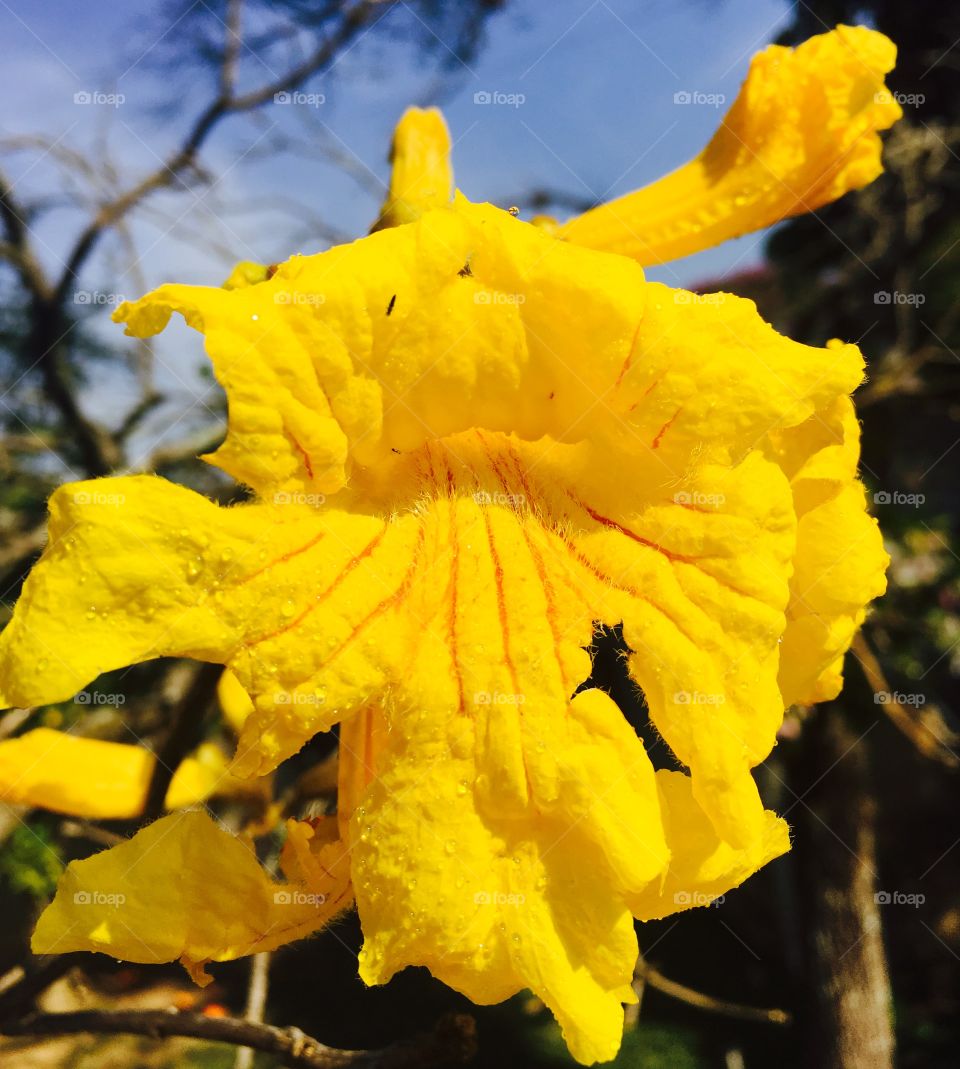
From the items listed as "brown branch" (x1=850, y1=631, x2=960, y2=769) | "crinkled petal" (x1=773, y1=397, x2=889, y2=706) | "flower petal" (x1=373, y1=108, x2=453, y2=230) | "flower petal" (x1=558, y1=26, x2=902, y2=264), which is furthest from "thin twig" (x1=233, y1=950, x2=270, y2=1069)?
"brown branch" (x1=850, y1=631, x2=960, y2=769)

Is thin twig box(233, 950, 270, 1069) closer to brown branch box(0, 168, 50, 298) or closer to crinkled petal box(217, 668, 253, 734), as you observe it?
crinkled petal box(217, 668, 253, 734)

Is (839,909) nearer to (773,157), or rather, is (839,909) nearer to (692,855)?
(692,855)

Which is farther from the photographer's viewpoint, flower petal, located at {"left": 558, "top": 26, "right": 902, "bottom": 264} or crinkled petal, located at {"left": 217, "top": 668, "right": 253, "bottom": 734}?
crinkled petal, located at {"left": 217, "top": 668, "right": 253, "bottom": 734}

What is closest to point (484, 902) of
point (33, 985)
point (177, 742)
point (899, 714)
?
point (177, 742)

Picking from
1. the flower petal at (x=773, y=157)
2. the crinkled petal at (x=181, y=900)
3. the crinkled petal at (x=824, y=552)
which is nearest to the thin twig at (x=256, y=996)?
the crinkled petal at (x=181, y=900)

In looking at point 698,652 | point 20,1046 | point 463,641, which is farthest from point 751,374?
point 20,1046

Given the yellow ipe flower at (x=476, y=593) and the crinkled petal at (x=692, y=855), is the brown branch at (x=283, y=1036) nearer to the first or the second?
the yellow ipe flower at (x=476, y=593)
